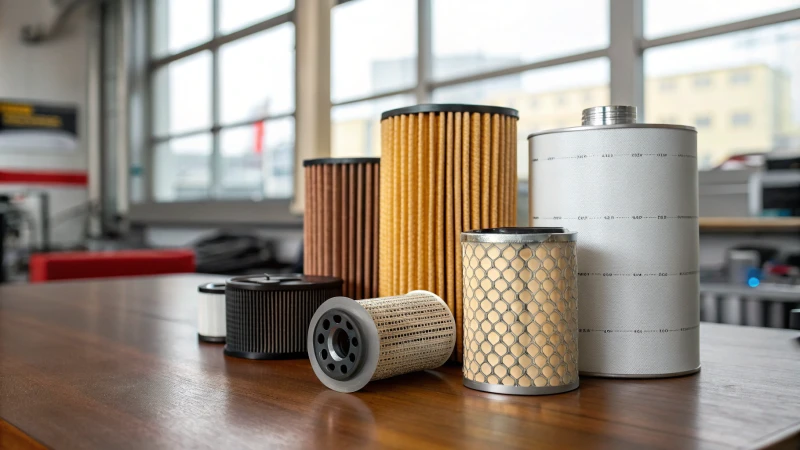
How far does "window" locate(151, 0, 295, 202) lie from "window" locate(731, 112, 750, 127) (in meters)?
3.44

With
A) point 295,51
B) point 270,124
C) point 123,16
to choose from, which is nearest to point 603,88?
point 295,51

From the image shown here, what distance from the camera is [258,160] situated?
668cm

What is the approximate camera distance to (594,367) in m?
0.63

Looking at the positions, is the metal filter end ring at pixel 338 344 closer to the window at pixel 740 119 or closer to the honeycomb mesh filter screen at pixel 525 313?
the honeycomb mesh filter screen at pixel 525 313

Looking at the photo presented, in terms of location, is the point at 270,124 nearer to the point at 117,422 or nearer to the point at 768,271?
the point at 768,271

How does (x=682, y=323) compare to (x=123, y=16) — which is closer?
(x=682, y=323)

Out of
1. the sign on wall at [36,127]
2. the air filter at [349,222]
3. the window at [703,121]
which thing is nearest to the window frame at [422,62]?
the window at [703,121]

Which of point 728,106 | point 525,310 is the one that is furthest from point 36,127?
point 525,310

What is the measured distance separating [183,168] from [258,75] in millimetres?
1909

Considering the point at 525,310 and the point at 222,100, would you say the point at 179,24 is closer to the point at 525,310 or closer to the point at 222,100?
the point at 222,100

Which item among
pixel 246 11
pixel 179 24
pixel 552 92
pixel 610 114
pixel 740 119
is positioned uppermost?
pixel 179 24

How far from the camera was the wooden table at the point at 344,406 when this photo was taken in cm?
45

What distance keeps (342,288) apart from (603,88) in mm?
3575

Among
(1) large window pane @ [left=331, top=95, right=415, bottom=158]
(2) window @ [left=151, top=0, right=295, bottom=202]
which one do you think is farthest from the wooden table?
(2) window @ [left=151, top=0, right=295, bottom=202]
